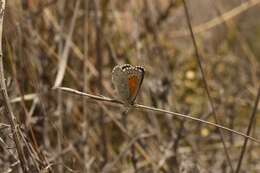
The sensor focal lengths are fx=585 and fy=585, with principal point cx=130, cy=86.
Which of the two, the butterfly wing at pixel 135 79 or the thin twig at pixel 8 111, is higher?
the butterfly wing at pixel 135 79

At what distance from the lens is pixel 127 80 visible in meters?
0.79

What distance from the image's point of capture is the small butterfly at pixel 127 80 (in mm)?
785

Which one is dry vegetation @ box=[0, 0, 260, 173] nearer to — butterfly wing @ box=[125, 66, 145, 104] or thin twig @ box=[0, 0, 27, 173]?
thin twig @ box=[0, 0, 27, 173]

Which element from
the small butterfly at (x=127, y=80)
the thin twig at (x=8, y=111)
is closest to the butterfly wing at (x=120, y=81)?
the small butterfly at (x=127, y=80)

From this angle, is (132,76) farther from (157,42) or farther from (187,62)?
(187,62)

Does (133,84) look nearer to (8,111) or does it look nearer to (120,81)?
(120,81)

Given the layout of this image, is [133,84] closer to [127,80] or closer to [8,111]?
[127,80]

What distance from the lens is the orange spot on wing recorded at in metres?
0.78

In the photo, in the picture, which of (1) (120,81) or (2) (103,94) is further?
(2) (103,94)

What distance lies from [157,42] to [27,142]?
2.58 ft

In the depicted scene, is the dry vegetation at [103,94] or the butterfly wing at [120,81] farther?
the dry vegetation at [103,94]

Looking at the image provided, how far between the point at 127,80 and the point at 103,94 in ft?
2.77

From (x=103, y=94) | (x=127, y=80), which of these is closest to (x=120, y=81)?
(x=127, y=80)

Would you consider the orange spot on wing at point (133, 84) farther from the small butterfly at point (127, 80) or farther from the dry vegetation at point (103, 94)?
the dry vegetation at point (103, 94)
